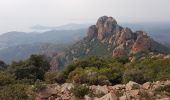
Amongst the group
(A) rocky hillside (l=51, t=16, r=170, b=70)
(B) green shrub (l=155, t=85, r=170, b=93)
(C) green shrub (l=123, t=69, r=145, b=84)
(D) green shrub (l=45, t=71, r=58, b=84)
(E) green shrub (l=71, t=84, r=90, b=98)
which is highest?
(E) green shrub (l=71, t=84, r=90, b=98)

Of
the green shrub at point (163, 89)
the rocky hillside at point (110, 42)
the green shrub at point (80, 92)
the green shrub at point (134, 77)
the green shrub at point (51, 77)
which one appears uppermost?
the green shrub at point (80, 92)

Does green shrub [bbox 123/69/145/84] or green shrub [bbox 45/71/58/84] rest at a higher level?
green shrub [bbox 123/69/145/84]

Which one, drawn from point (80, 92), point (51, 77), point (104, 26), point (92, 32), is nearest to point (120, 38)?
point (104, 26)

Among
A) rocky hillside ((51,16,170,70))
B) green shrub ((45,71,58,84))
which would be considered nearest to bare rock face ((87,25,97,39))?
rocky hillside ((51,16,170,70))

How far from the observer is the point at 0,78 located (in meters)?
19.6

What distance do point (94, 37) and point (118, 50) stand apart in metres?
43.7

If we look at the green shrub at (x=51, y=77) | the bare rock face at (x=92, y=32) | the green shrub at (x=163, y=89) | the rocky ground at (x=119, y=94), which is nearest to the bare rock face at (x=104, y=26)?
the bare rock face at (x=92, y=32)

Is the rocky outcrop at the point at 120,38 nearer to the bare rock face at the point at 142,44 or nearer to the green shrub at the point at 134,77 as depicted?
the bare rock face at the point at 142,44

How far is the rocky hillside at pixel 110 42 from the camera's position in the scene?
103 meters

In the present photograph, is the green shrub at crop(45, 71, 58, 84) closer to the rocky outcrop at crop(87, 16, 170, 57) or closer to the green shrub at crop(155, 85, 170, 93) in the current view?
the green shrub at crop(155, 85, 170, 93)

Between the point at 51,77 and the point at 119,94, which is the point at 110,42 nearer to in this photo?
the point at 51,77

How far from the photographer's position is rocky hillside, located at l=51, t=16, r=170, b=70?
102812mm

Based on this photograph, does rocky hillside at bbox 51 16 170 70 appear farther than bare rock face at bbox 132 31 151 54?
Yes

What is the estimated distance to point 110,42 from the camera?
124 m
